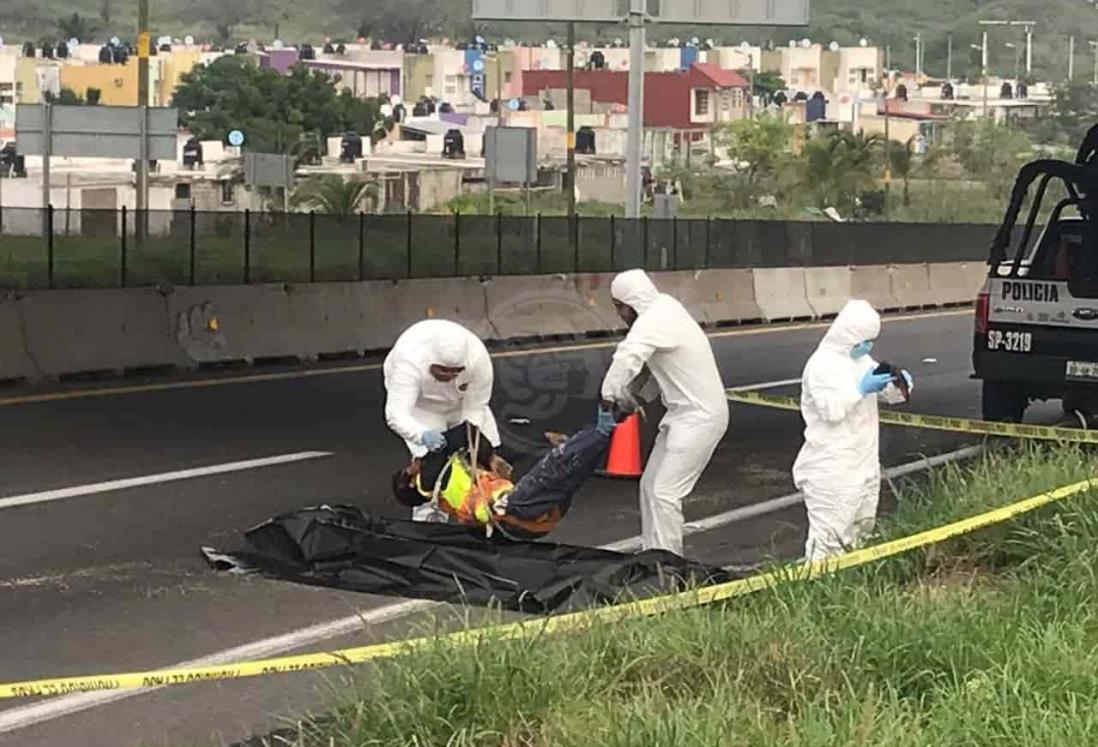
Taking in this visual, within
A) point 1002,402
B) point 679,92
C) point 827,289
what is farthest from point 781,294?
point 679,92

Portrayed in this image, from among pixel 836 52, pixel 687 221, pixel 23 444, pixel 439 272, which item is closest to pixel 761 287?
pixel 687 221

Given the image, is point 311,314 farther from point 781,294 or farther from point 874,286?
Result: point 874,286

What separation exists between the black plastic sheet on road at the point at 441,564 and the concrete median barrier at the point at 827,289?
71.5ft

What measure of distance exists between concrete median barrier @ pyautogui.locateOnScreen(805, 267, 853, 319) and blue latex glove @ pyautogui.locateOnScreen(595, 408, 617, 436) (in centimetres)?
2201

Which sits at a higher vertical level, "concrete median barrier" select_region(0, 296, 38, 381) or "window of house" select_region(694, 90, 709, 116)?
"window of house" select_region(694, 90, 709, 116)

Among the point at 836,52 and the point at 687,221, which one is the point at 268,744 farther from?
the point at 836,52

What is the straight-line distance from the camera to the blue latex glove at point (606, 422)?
930 centimetres

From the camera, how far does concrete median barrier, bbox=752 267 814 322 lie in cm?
2997

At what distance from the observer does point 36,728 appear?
22.7 ft

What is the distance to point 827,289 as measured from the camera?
3178 cm

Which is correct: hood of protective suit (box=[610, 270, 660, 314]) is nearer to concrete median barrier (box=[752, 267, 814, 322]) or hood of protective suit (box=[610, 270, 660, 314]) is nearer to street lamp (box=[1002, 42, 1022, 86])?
concrete median barrier (box=[752, 267, 814, 322])

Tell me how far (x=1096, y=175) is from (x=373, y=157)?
266ft

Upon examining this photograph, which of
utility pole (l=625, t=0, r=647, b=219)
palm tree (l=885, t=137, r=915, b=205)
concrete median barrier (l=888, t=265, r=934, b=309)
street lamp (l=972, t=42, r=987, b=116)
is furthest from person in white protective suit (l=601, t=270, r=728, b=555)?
street lamp (l=972, t=42, r=987, b=116)

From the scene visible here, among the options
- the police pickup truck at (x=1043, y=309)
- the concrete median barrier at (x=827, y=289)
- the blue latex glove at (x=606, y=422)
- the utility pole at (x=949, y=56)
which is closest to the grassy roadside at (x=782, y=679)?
the blue latex glove at (x=606, y=422)
